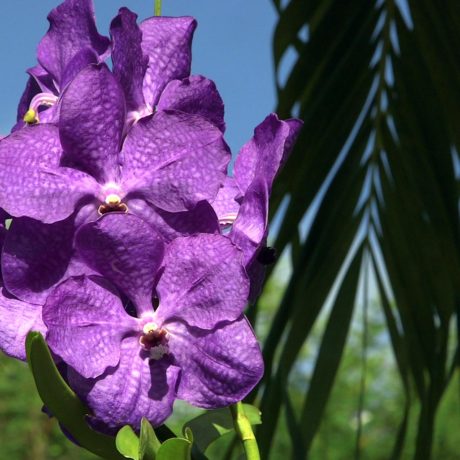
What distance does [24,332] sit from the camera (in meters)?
0.37

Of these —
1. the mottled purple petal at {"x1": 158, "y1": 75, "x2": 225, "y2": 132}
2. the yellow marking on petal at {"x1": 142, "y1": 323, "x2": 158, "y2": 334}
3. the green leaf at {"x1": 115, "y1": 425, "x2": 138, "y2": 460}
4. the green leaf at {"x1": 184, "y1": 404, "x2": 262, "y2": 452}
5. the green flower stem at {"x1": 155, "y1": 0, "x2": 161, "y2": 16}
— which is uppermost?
the green flower stem at {"x1": 155, "y1": 0, "x2": 161, "y2": 16}

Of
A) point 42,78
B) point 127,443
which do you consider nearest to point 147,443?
point 127,443

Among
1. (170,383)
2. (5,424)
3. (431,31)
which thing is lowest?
A: (5,424)

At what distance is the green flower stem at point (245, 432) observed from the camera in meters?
0.38

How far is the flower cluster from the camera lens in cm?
37

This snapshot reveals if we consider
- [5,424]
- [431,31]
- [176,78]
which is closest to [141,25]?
[176,78]

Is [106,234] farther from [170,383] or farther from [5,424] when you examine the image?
[5,424]

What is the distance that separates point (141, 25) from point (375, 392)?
9.35 ft

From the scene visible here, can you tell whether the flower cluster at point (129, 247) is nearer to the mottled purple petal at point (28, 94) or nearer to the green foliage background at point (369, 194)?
the mottled purple petal at point (28, 94)

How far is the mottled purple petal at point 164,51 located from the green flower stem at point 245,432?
0.15 meters

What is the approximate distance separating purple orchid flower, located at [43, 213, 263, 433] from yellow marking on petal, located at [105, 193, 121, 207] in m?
0.02

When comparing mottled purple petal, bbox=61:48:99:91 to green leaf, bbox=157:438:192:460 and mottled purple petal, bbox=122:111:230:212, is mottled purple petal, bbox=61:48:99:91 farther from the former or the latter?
green leaf, bbox=157:438:192:460

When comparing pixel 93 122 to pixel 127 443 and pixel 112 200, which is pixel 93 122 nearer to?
pixel 112 200

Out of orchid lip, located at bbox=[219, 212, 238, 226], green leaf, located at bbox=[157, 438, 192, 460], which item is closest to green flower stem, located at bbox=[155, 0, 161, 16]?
orchid lip, located at bbox=[219, 212, 238, 226]
